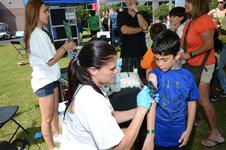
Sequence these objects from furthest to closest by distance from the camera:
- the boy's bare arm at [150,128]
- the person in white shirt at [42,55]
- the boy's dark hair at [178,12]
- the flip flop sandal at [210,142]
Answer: the boy's dark hair at [178,12]
the flip flop sandal at [210,142]
the person in white shirt at [42,55]
the boy's bare arm at [150,128]

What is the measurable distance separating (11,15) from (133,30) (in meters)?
45.2

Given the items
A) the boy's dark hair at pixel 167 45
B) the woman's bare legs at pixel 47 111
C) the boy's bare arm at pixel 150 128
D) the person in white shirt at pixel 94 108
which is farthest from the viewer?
the woman's bare legs at pixel 47 111

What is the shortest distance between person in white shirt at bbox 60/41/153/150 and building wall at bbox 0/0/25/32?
4573 centimetres

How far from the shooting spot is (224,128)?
11.8 feet

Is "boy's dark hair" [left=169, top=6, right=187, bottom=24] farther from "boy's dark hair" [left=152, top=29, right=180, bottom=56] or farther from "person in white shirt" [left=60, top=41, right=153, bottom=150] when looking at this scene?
"person in white shirt" [left=60, top=41, right=153, bottom=150]

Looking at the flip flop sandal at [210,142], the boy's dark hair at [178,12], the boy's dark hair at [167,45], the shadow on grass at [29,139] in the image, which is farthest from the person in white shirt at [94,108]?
the boy's dark hair at [178,12]

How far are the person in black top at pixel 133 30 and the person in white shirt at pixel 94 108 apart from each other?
8.19 feet

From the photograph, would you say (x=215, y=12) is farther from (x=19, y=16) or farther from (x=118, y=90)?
(x=19, y=16)

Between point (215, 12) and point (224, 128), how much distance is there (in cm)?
289

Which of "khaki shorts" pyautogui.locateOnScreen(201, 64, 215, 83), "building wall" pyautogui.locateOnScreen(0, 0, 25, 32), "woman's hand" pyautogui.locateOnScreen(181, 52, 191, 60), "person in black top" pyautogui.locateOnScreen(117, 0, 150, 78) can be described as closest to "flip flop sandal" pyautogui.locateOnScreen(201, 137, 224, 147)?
"khaki shorts" pyautogui.locateOnScreen(201, 64, 215, 83)

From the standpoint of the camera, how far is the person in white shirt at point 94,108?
1.30 metres

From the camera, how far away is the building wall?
146 ft

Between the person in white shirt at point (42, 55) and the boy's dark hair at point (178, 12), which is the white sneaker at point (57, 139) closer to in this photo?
the person in white shirt at point (42, 55)

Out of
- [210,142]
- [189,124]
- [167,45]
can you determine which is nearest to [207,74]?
[210,142]
